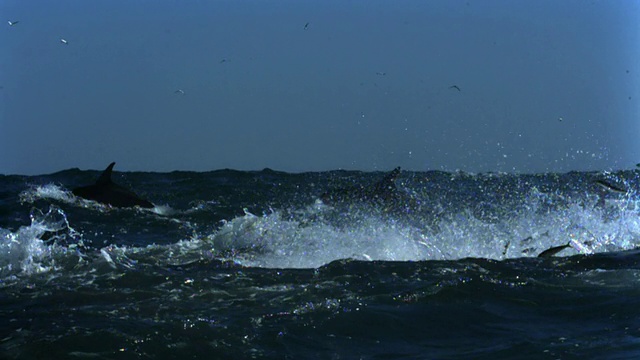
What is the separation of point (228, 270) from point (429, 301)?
2376 mm

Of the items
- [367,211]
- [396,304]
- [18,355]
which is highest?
[367,211]

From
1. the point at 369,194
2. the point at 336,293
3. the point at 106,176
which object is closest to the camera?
the point at 336,293

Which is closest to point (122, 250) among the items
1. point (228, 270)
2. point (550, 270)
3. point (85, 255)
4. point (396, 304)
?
point (85, 255)

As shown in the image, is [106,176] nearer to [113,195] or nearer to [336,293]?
[113,195]

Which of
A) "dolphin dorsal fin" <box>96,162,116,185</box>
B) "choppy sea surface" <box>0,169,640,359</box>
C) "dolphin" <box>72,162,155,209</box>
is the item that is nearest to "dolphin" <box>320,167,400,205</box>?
"choppy sea surface" <box>0,169,640,359</box>

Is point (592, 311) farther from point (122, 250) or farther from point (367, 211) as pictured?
point (367, 211)

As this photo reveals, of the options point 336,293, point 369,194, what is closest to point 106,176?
point 369,194

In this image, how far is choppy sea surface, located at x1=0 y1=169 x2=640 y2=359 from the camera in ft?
17.0

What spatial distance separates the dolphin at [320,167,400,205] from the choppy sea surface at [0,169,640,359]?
251cm

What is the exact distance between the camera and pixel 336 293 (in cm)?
671

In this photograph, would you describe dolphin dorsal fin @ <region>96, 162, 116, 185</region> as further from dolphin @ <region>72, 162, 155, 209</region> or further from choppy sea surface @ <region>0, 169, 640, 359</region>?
choppy sea surface @ <region>0, 169, 640, 359</region>

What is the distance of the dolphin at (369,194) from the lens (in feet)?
48.2

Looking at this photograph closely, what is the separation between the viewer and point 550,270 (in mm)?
7812

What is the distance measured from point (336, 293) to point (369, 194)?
27.1 feet
